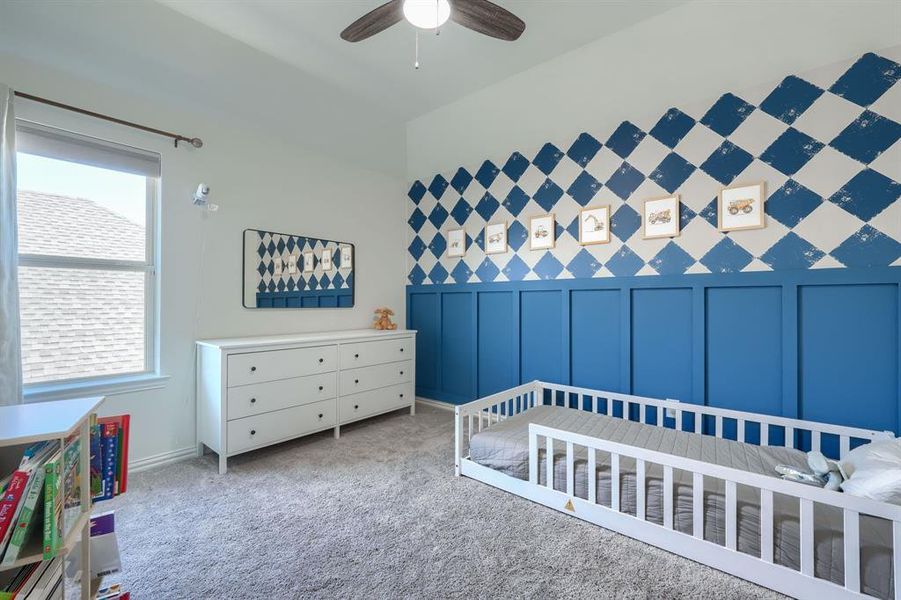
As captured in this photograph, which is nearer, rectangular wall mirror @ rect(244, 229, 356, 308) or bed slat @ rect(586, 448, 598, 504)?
bed slat @ rect(586, 448, 598, 504)

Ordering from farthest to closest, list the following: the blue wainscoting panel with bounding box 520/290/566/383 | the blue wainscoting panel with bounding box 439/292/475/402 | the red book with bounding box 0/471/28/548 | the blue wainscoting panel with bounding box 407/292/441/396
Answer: the blue wainscoting panel with bounding box 407/292/441/396 < the blue wainscoting panel with bounding box 439/292/475/402 < the blue wainscoting panel with bounding box 520/290/566/383 < the red book with bounding box 0/471/28/548

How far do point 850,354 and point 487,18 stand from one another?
2509 millimetres

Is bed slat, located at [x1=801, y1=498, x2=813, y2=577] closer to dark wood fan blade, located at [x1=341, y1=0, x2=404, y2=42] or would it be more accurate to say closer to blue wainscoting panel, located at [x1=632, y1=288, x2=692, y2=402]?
blue wainscoting panel, located at [x1=632, y1=288, x2=692, y2=402]

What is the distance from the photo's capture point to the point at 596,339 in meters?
2.88

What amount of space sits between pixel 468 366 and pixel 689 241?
2050mm

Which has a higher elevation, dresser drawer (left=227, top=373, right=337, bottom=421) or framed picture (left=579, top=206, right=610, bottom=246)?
framed picture (left=579, top=206, right=610, bottom=246)

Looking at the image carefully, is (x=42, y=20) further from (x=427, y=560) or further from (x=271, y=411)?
(x=427, y=560)

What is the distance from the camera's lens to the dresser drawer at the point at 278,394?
7.98 ft

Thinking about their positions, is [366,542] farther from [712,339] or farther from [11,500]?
[712,339]

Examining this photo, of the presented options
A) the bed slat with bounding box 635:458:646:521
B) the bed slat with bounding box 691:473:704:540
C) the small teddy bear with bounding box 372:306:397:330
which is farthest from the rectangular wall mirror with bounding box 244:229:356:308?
the bed slat with bounding box 691:473:704:540

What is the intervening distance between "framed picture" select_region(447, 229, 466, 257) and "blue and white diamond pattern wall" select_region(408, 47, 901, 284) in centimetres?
32

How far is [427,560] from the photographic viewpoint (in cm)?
158

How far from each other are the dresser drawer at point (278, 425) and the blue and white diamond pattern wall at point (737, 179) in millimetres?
1853

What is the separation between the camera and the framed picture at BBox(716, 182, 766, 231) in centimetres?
223
